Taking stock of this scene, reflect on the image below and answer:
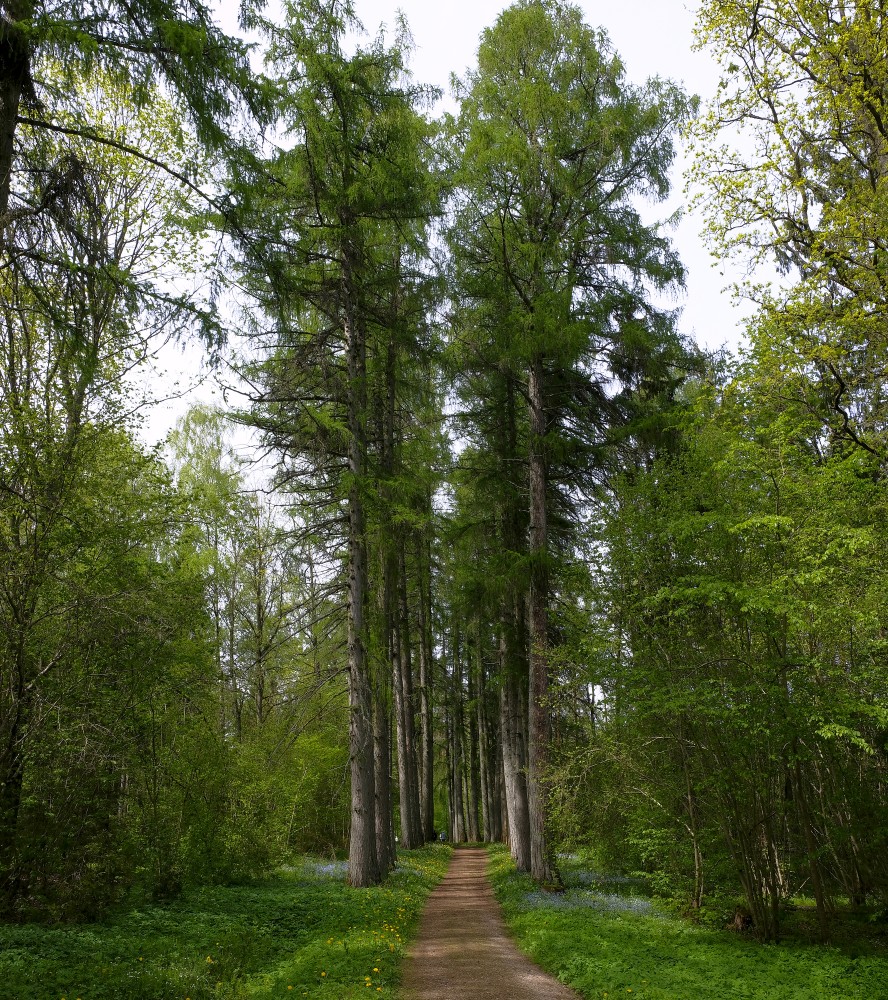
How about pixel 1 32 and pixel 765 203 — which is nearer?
pixel 1 32

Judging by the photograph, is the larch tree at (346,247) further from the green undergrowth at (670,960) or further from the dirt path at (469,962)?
the green undergrowth at (670,960)

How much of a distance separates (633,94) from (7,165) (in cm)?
1136

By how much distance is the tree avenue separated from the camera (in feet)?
24.1

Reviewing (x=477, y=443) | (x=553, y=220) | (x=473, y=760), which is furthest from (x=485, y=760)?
(x=553, y=220)

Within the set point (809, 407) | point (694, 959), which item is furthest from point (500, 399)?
point (694, 959)

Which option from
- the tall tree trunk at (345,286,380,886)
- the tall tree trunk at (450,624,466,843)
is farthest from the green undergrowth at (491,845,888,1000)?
the tall tree trunk at (450,624,466,843)

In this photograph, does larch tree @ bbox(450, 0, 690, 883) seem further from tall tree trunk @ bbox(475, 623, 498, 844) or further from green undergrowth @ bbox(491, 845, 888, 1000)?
tall tree trunk @ bbox(475, 623, 498, 844)

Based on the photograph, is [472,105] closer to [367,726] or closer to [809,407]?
[809,407]

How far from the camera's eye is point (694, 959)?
809 centimetres

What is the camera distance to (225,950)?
24.8ft

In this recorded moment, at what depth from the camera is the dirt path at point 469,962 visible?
6871mm

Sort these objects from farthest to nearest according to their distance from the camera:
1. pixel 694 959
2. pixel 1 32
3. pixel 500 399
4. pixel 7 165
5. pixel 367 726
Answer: pixel 500 399, pixel 367 726, pixel 694 959, pixel 7 165, pixel 1 32

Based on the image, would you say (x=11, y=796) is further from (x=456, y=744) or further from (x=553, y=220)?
(x=456, y=744)

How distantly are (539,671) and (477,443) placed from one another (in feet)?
21.5
